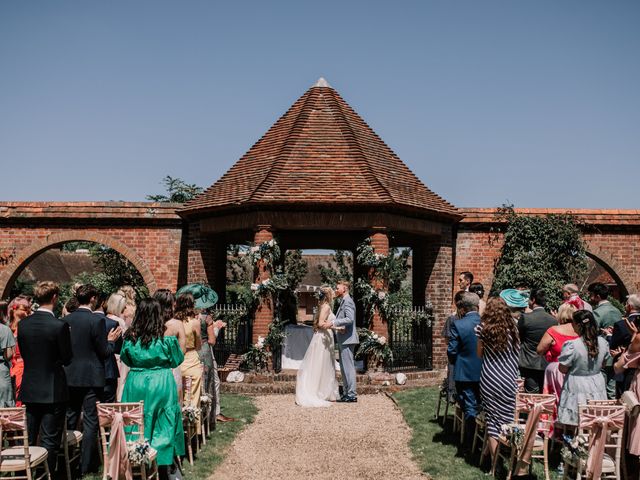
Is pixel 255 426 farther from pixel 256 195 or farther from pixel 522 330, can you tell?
pixel 256 195

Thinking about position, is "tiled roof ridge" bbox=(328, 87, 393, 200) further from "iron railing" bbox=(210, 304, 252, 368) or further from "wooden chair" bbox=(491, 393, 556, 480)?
"wooden chair" bbox=(491, 393, 556, 480)

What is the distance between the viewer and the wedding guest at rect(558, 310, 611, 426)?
6578 millimetres

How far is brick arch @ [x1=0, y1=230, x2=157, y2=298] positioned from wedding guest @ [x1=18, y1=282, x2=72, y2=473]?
10351 millimetres

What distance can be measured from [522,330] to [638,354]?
6.56 ft

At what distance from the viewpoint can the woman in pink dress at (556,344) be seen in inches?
280

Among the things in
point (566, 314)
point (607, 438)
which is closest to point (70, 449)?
point (607, 438)

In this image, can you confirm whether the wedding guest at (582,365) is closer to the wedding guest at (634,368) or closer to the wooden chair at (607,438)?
the wedding guest at (634,368)

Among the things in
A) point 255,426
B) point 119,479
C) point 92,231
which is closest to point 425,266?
point 255,426

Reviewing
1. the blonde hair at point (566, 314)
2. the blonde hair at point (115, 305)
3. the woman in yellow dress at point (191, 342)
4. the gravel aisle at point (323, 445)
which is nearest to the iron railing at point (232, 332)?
the gravel aisle at point (323, 445)

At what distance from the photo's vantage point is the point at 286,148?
14.9m

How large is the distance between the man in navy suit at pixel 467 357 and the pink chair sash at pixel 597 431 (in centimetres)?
176

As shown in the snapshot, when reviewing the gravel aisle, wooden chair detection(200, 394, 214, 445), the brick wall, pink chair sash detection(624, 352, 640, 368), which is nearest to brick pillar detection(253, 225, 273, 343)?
the gravel aisle

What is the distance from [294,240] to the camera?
19.0 metres

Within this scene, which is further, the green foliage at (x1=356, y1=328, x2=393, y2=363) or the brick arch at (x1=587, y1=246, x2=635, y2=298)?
the brick arch at (x1=587, y1=246, x2=635, y2=298)
